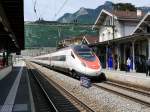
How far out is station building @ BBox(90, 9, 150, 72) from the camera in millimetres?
34906

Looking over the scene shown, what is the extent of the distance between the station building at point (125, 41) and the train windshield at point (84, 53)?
5.06m

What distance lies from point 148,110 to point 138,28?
28.5 metres

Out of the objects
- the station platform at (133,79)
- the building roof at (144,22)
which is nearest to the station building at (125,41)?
the building roof at (144,22)

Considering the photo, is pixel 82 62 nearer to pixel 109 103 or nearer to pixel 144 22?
pixel 109 103

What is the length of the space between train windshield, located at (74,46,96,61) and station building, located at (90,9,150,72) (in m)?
5.06

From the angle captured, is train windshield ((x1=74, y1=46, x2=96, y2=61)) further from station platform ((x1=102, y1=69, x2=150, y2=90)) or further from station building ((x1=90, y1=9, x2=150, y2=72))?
station building ((x1=90, y1=9, x2=150, y2=72))

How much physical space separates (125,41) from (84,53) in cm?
963

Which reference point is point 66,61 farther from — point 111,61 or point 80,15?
point 80,15

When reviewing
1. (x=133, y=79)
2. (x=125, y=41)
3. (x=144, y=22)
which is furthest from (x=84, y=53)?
(x=144, y=22)

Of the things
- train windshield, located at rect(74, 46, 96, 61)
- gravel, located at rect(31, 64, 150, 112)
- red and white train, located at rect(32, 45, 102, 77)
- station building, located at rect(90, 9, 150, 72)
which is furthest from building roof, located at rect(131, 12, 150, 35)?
gravel, located at rect(31, 64, 150, 112)

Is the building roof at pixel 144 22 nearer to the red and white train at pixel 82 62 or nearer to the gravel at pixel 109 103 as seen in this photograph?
the red and white train at pixel 82 62

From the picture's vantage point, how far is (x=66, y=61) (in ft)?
106

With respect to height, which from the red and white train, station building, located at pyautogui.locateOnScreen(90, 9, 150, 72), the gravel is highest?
station building, located at pyautogui.locateOnScreen(90, 9, 150, 72)

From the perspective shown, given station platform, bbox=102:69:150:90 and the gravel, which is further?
station platform, bbox=102:69:150:90
